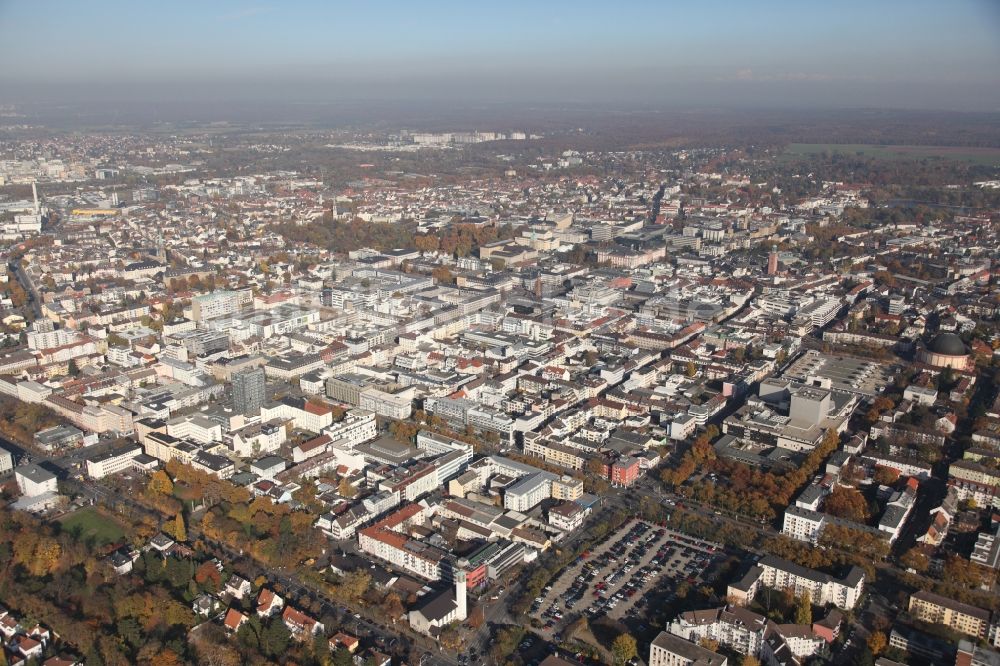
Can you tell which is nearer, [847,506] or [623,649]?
[623,649]

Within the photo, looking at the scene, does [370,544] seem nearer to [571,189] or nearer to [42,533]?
[42,533]

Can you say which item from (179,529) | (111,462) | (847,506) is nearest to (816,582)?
(847,506)

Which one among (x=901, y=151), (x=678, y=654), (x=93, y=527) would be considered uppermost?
(x=901, y=151)

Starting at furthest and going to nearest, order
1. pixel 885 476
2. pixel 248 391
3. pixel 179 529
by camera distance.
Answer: pixel 248 391, pixel 885 476, pixel 179 529

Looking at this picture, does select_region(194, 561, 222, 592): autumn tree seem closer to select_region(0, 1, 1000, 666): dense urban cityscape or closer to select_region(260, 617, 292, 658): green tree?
select_region(0, 1, 1000, 666): dense urban cityscape

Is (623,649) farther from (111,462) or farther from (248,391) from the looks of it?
(111,462)

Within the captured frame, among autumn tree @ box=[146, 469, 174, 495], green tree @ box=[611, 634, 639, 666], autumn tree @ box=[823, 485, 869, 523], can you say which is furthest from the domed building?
autumn tree @ box=[146, 469, 174, 495]
